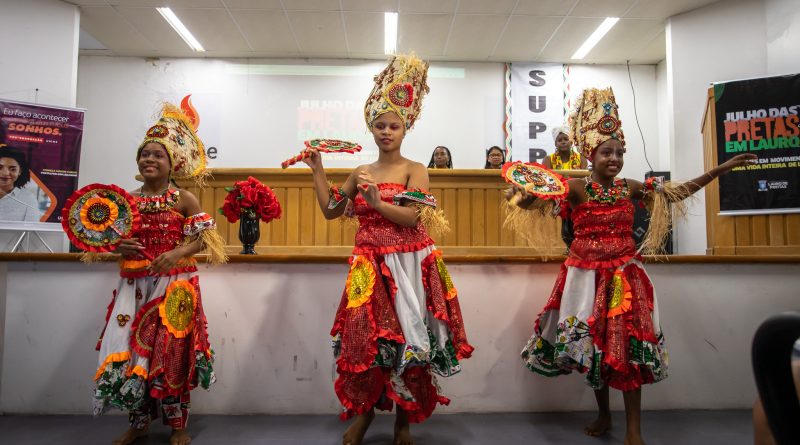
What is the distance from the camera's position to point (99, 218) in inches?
78.1

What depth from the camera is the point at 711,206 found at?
4320mm

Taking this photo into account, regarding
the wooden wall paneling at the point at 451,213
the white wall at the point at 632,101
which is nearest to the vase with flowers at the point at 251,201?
the wooden wall paneling at the point at 451,213

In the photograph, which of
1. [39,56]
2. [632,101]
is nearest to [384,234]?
[39,56]

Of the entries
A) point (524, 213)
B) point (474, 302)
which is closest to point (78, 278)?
point (474, 302)

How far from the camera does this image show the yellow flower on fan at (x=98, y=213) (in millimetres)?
1981

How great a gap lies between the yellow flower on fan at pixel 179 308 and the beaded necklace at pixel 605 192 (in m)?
1.86

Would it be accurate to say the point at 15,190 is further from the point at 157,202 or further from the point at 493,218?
the point at 493,218

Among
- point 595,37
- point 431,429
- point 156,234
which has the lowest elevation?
point 431,429

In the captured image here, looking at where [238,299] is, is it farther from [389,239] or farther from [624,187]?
[624,187]

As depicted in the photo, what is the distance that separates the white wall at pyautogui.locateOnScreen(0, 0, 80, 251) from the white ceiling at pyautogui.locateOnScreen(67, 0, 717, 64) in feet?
1.09

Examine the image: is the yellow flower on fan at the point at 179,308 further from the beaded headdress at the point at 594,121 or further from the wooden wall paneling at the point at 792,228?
the wooden wall paneling at the point at 792,228

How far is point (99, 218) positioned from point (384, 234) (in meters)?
1.17

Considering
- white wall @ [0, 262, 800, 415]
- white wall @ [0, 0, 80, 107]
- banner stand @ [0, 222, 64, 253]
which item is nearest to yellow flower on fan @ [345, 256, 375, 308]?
white wall @ [0, 262, 800, 415]

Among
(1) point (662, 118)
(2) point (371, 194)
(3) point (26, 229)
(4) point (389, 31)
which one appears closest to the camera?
(2) point (371, 194)
